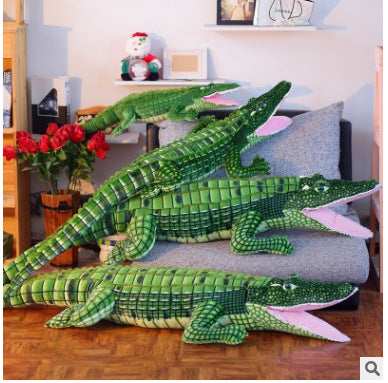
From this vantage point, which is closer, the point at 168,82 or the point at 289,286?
the point at 289,286

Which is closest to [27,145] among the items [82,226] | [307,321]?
[82,226]

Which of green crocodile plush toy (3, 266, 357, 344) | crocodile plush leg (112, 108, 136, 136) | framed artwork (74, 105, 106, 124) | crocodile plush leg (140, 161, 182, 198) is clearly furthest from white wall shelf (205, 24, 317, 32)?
green crocodile plush toy (3, 266, 357, 344)

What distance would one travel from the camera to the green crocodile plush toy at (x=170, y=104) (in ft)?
14.6

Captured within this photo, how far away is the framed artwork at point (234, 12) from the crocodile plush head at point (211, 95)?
0.35 meters

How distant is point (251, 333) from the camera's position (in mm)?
3742

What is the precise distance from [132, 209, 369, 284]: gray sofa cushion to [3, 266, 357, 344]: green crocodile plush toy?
0.36 ft

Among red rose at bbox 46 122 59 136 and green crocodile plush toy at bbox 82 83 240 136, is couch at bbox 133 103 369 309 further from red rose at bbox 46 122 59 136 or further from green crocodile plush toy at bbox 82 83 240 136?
red rose at bbox 46 122 59 136

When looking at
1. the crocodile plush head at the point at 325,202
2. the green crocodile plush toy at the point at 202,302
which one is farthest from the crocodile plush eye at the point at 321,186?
the green crocodile plush toy at the point at 202,302

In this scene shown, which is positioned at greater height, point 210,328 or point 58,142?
point 58,142

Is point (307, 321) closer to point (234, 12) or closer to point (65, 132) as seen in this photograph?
point (65, 132)

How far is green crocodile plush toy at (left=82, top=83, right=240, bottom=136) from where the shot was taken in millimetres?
4438

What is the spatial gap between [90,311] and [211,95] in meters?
1.22

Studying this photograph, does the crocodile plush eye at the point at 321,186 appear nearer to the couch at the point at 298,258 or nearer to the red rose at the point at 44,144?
the couch at the point at 298,258

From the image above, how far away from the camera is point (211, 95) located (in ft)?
14.7
